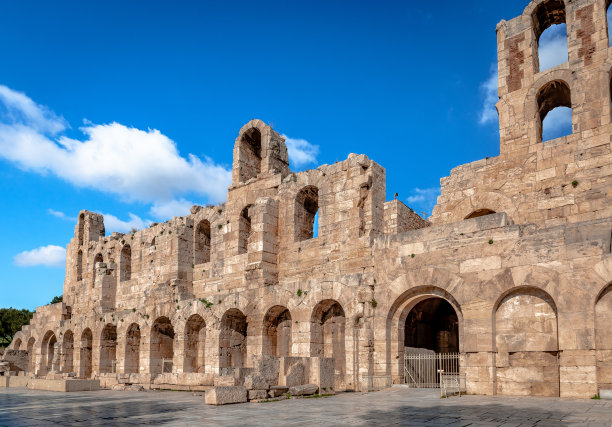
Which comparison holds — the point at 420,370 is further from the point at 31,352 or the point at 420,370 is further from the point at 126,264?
the point at 31,352

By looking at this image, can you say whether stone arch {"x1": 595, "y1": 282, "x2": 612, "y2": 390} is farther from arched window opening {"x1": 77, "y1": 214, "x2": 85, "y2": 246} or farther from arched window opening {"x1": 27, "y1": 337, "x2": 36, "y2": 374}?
arched window opening {"x1": 27, "y1": 337, "x2": 36, "y2": 374}

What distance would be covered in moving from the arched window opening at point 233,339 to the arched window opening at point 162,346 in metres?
4.22

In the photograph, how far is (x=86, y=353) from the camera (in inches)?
1185

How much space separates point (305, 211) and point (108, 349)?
529 inches

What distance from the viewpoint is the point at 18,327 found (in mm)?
54562

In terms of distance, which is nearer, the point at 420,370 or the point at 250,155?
the point at 420,370

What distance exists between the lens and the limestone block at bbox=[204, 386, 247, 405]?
43.3 feet

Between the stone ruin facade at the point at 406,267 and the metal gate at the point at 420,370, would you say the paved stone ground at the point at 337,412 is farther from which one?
the metal gate at the point at 420,370

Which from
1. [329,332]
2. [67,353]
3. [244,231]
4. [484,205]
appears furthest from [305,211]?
[67,353]

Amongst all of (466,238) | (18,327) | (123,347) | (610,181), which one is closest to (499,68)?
(610,181)

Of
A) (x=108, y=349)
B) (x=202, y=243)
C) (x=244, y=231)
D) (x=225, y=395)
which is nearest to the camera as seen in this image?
(x=225, y=395)

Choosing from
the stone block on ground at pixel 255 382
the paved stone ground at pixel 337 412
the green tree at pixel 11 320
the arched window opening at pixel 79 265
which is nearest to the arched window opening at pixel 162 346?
the paved stone ground at pixel 337 412

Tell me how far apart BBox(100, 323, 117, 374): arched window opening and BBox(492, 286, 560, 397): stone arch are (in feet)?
66.2

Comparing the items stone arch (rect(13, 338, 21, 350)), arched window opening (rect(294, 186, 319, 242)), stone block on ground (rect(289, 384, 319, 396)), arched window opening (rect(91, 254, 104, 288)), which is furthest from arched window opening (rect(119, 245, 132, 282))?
stone block on ground (rect(289, 384, 319, 396))
